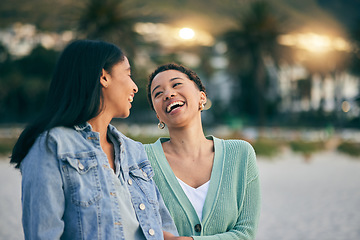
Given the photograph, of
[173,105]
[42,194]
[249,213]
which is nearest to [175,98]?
[173,105]

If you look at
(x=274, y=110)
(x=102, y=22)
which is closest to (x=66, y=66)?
(x=102, y=22)

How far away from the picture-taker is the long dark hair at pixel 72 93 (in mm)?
1781

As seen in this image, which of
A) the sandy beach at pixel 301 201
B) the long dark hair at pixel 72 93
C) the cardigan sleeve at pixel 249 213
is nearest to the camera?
the long dark hair at pixel 72 93

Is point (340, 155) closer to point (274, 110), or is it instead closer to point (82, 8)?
point (82, 8)

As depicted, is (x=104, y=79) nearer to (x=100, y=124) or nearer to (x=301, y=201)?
(x=100, y=124)

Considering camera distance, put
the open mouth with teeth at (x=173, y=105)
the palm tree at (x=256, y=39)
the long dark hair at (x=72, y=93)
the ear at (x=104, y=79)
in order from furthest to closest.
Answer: the palm tree at (x=256, y=39), the open mouth with teeth at (x=173, y=105), the ear at (x=104, y=79), the long dark hair at (x=72, y=93)

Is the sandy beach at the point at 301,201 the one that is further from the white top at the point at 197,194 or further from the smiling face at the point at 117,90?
the smiling face at the point at 117,90

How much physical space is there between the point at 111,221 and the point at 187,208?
667 mm

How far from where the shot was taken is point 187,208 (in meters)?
2.37

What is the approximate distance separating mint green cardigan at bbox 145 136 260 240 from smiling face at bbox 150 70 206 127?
9.5 inches

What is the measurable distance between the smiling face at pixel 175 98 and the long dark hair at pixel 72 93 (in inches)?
25.3

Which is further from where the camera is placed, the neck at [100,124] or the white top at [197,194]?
the white top at [197,194]

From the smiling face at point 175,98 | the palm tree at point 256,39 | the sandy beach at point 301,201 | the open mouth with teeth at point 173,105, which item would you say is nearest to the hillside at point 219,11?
the palm tree at point 256,39

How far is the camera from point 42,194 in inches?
65.4
